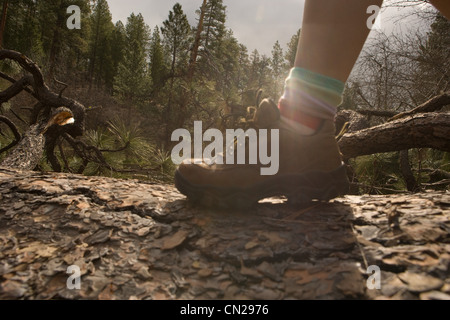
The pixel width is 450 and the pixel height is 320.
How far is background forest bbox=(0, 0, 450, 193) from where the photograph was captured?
2312mm

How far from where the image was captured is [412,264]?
0.53m

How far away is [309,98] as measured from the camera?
884 mm

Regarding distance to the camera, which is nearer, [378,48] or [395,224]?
[395,224]

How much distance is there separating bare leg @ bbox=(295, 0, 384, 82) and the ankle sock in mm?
30

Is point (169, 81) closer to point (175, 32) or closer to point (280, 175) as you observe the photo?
point (175, 32)

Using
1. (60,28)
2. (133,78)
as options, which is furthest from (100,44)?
(133,78)

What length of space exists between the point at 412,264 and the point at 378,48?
13.5ft

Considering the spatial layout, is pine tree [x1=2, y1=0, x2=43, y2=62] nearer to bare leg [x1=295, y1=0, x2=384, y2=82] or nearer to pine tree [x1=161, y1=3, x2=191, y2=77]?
pine tree [x1=161, y1=3, x2=191, y2=77]

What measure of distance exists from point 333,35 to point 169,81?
12506 millimetres

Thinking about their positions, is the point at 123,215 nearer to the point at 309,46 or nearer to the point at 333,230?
the point at 333,230

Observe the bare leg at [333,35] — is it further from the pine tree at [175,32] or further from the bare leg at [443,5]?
the pine tree at [175,32]

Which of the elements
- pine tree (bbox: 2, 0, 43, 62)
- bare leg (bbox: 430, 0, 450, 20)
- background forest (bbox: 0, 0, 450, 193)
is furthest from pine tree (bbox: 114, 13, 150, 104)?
bare leg (bbox: 430, 0, 450, 20)
